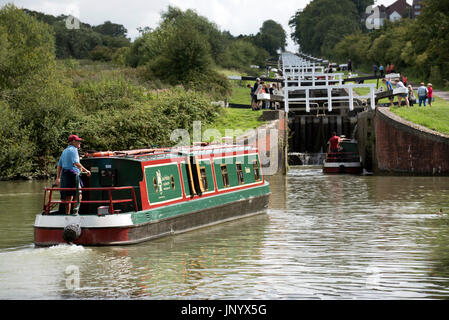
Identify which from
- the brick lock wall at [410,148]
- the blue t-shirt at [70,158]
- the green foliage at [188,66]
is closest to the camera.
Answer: the blue t-shirt at [70,158]

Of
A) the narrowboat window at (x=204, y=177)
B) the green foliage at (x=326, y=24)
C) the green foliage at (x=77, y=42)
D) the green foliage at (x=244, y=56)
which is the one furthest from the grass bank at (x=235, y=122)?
the green foliage at (x=326, y=24)

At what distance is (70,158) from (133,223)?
1.74m

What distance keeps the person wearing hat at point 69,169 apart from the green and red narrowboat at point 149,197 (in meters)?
0.27

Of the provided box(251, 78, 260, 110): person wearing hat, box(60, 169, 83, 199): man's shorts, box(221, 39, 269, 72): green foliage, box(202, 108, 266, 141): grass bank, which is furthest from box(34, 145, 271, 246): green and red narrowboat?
box(221, 39, 269, 72): green foliage

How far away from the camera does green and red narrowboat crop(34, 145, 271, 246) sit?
14633mm

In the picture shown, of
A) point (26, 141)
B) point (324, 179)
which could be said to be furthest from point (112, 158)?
point (26, 141)

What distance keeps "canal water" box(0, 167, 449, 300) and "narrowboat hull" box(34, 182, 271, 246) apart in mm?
219

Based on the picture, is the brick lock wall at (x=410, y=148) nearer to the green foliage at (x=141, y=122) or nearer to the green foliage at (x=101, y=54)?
the green foliage at (x=141, y=122)

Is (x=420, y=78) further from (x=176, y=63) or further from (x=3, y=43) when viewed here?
(x=3, y=43)

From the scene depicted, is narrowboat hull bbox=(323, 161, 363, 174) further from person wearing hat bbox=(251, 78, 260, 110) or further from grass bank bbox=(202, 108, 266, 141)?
person wearing hat bbox=(251, 78, 260, 110)

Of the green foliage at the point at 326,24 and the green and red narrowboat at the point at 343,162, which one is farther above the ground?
the green foliage at the point at 326,24

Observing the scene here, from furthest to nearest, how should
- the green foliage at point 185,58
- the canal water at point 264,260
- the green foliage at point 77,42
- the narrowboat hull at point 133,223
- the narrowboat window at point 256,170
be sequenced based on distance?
the green foliage at point 77,42 < the green foliage at point 185,58 < the narrowboat window at point 256,170 < the narrowboat hull at point 133,223 < the canal water at point 264,260

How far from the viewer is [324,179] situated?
102ft

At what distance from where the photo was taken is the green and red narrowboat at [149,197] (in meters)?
14.6
